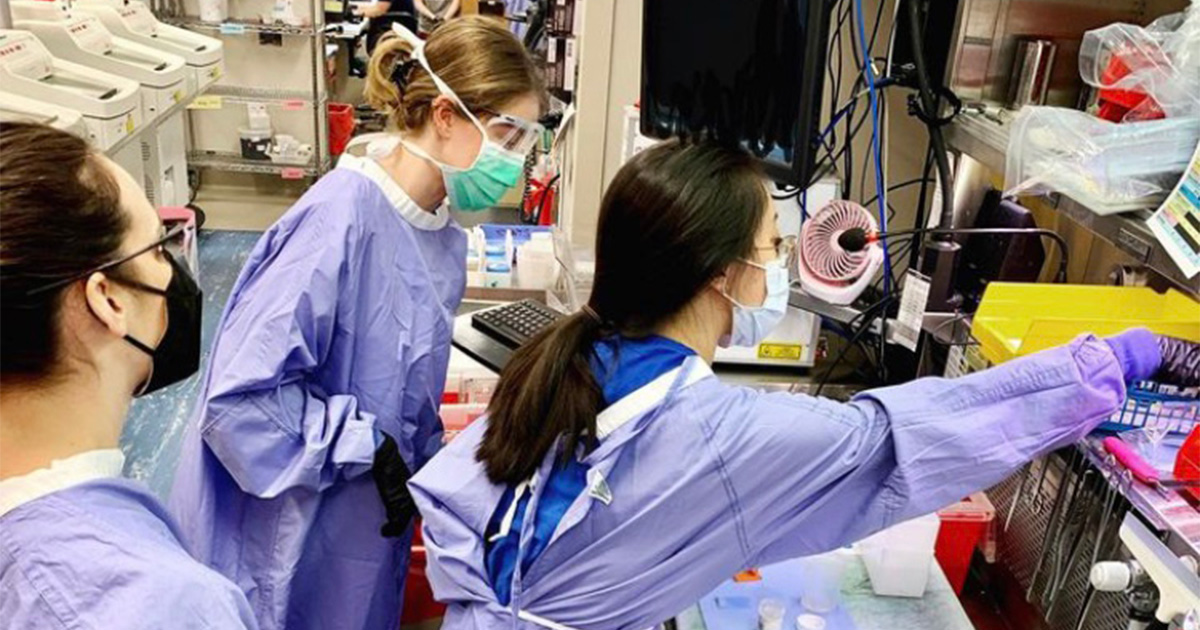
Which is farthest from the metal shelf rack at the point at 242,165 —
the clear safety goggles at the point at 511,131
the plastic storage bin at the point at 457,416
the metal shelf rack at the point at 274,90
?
the clear safety goggles at the point at 511,131

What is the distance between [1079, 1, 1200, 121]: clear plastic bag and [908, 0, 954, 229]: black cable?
0.33 meters

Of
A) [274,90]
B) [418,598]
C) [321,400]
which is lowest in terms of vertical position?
[418,598]

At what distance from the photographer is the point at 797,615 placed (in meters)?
1.46

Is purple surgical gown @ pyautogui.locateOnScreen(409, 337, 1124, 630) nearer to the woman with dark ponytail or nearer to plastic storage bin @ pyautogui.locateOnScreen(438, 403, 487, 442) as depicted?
the woman with dark ponytail

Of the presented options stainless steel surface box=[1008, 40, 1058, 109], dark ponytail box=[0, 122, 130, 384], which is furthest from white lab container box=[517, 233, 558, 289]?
dark ponytail box=[0, 122, 130, 384]

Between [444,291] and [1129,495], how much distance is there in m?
1.18

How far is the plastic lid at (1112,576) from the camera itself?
3.77 ft

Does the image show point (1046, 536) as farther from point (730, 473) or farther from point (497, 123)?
point (497, 123)

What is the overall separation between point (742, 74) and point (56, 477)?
4.49 ft

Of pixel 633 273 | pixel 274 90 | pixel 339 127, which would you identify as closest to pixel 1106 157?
pixel 633 273

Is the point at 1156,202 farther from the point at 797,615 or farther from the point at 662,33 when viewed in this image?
the point at 662,33

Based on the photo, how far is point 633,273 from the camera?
125cm

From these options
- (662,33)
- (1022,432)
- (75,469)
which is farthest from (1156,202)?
(75,469)

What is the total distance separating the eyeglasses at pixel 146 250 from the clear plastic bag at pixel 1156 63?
1.25m
